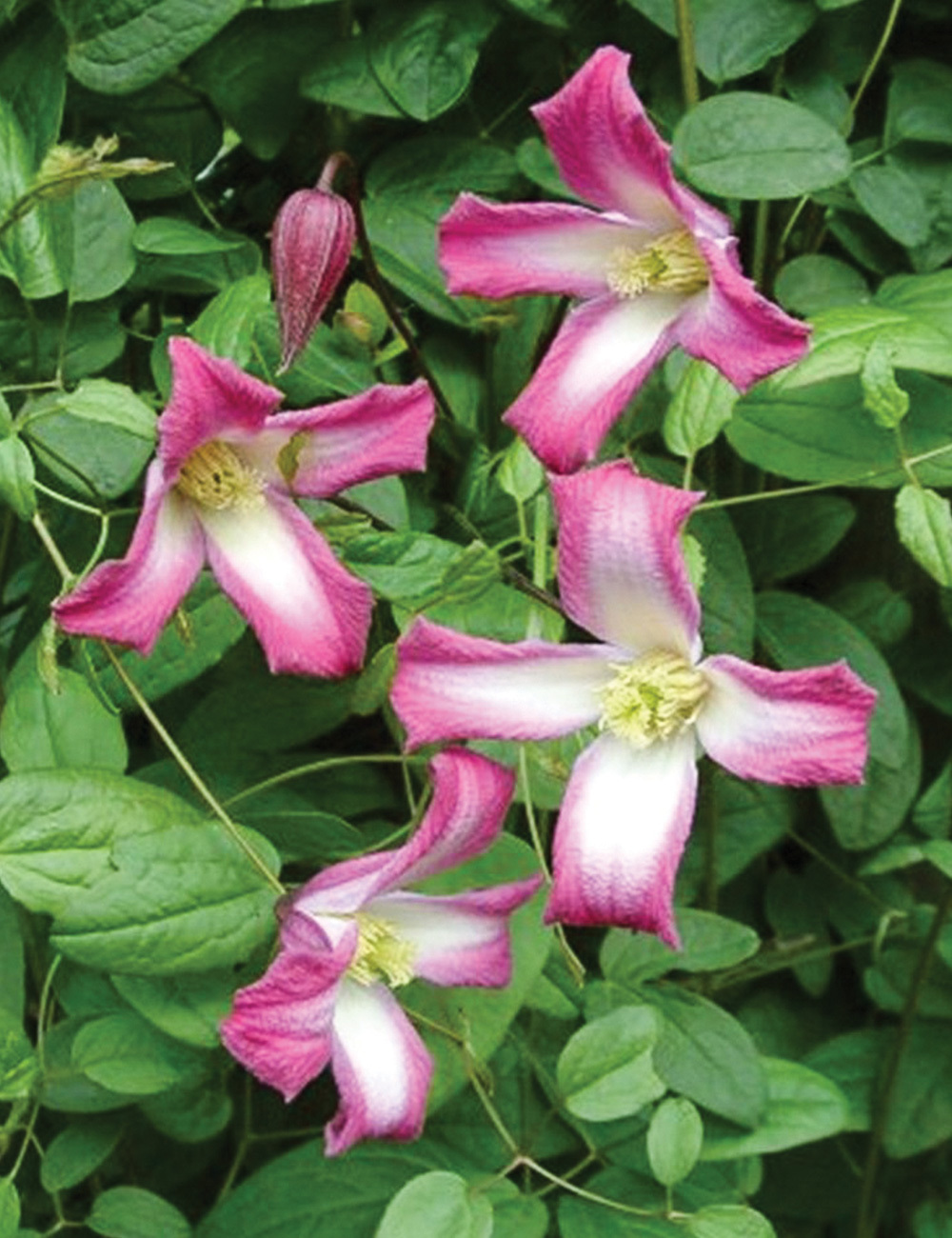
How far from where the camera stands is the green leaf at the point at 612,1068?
83 cm

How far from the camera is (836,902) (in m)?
1.04

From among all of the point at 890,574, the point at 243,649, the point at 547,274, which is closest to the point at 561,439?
the point at 547,274

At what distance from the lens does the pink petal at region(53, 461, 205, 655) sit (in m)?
0.71

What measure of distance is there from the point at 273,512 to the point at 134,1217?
0.87 feet

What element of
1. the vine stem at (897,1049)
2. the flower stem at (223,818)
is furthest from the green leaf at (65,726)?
the vine stem at (897,1049)

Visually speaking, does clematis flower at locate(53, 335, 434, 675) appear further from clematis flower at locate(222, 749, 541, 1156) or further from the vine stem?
the vine stem

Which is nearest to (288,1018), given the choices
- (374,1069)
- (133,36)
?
(374,1069)

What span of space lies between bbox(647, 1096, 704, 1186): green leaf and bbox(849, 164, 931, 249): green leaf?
13.5 inches

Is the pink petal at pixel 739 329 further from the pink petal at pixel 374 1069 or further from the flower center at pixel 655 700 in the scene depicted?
the pink petal at pixel 374 1069

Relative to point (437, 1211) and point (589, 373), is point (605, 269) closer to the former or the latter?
point (589, 373)

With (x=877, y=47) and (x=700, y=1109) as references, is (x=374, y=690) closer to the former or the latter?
(x=700, y=1109)

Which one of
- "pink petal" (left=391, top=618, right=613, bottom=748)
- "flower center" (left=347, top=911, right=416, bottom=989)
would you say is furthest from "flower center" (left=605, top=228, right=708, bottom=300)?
"flower center" (left=347, top=911, right=416, bottom=989)

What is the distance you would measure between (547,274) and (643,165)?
0.06m

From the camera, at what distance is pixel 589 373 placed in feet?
2.55
